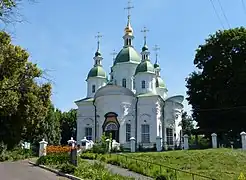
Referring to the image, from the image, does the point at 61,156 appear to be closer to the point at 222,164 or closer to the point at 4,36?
the point at 222,164

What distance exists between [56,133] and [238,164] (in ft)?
105

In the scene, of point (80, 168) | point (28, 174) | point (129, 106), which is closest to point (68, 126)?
point (129, 106)

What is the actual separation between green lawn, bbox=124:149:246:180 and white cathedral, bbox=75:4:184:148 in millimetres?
12942

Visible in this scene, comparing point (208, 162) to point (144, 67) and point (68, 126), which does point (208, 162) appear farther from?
point (68, 126)

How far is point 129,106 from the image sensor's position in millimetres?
42812

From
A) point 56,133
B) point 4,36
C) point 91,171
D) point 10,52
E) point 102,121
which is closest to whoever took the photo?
point 4,36

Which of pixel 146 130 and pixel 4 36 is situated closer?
pixel 4 36

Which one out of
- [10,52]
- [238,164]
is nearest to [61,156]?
[238,164]

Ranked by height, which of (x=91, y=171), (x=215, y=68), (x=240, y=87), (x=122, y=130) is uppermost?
(x=215, y=68)

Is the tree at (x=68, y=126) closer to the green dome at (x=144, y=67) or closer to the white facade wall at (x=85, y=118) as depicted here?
the white facade wall at (x=85, y=118)

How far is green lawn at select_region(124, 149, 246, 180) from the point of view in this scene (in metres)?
21.2

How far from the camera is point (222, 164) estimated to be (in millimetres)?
23625

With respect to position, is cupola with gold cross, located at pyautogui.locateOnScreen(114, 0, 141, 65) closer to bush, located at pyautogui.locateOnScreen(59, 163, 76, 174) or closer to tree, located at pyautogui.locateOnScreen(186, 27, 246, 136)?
tree, located at pyautogui.locateOnScreen(186, 27, 246, 136)

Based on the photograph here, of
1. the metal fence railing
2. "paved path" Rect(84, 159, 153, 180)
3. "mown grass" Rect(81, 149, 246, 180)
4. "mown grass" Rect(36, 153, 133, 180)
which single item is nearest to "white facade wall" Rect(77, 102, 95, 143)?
"mown grass" Rect(81, 149, 246, 180)
